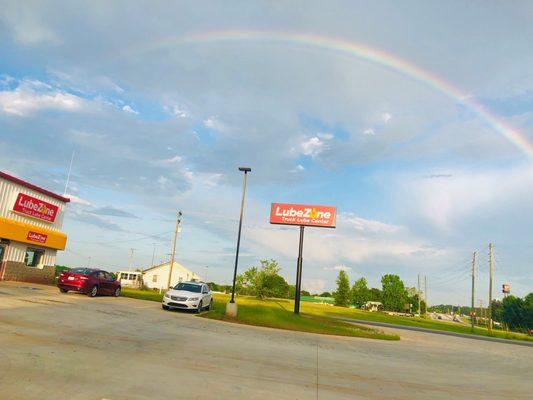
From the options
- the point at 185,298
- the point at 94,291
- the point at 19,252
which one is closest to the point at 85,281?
the point at 94,291

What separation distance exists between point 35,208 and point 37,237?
1.97 meters

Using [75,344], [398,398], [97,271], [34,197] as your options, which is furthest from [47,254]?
[398,398]

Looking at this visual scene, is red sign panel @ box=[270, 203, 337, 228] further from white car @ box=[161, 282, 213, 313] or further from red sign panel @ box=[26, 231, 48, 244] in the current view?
red sign panel @ box=[26, 231, 48, 244]

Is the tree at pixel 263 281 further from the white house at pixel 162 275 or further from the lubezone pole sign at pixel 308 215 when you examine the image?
the lubezone pole sign at pixel 308 215

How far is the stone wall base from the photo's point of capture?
25.4 metres

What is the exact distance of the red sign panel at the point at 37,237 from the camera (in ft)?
87.1

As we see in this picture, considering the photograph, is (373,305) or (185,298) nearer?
(185,298)

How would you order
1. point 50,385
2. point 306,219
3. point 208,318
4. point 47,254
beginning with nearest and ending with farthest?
point 50,385
point 208,318
point 47,254
point 306,219

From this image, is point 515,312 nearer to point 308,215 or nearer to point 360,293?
point 360,293

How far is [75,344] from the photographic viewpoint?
355 inches

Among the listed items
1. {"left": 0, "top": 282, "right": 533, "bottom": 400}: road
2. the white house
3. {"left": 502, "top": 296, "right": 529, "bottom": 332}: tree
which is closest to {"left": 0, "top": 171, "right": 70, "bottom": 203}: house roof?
{"left": 0, "top": 282, "right": 533, "bottom": 400}: road

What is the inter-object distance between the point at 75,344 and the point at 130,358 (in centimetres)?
164

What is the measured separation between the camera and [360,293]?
108 metres

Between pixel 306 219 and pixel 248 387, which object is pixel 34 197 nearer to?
pixel 306 219
